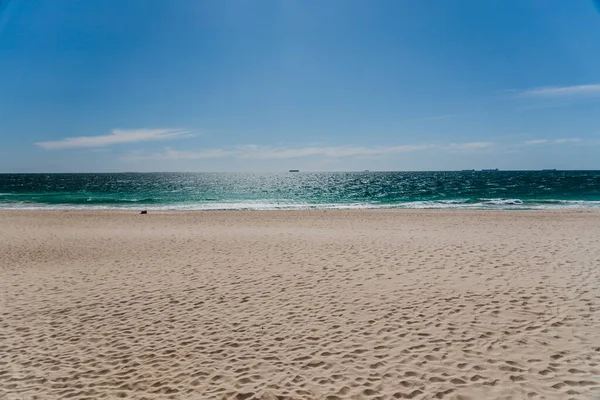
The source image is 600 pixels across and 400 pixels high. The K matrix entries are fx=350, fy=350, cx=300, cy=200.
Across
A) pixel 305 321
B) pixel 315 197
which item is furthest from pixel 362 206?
pixel 305 321

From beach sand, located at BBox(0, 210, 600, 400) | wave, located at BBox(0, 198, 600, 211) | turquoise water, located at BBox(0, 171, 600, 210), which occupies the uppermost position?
turquoise water, located at BBox(0, 171, 600, 210)

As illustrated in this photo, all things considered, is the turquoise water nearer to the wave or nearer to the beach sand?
the wave

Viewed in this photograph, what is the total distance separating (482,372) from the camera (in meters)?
5.24

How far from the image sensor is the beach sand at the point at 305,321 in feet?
16.9

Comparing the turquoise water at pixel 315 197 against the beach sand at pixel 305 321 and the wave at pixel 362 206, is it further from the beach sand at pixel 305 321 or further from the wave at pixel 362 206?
the beach sand at pixel 305 321

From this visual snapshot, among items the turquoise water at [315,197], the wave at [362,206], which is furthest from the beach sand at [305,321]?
the turquoise water at [315,197]

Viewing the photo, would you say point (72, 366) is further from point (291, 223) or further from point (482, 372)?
point (291, 223)

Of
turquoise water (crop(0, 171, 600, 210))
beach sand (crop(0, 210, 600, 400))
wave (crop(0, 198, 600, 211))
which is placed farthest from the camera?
turquoise water (crop(0, 171, 600, 210))

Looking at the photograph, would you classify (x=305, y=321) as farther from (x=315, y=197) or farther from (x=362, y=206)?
(x=315, y=197)

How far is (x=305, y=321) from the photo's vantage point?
7223 mm

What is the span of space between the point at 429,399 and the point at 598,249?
1267 centimetres

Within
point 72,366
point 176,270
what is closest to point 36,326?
point 72,366

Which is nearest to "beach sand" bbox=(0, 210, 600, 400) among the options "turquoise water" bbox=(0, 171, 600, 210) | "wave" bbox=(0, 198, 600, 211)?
"wave" bbox=(0, 198, 600, 211)

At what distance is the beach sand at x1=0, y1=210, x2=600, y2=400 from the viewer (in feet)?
16.9
